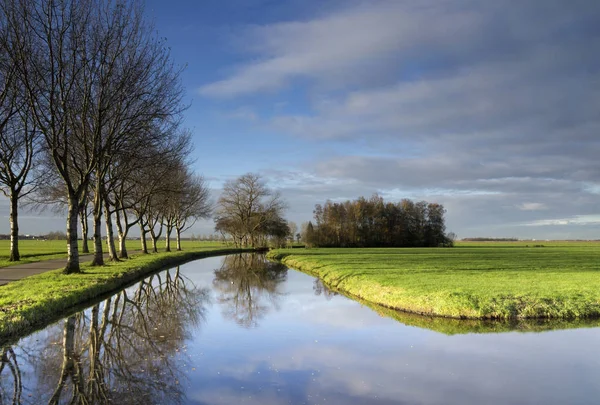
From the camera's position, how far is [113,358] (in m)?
11.2

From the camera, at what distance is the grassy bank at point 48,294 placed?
44.9 ft

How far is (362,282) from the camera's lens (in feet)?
83.5

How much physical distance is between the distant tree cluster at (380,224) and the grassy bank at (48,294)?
7613 cm

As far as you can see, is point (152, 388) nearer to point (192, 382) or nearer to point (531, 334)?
point (192, 382)

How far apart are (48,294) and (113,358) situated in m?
8.14

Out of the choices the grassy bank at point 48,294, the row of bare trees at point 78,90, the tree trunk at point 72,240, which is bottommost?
the grassy bank at point 48,294

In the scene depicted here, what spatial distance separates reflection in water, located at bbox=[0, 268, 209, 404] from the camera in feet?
28.0

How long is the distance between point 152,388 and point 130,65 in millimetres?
22005

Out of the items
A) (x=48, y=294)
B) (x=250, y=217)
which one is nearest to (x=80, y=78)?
(x=48, y=294)

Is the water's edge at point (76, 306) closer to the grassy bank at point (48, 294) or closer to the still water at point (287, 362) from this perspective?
the grassy bank at point (48, 294)

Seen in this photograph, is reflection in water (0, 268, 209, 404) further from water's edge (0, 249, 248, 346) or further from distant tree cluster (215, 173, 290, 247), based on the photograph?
distant tree cluster (215, 173, 290, 247)

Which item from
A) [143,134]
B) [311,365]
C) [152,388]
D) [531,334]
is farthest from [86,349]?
[143,134]

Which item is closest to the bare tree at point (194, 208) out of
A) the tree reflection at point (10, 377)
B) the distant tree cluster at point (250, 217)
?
the distant tree cluster at point (250, 217)

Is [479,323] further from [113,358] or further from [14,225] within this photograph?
[14,225]
